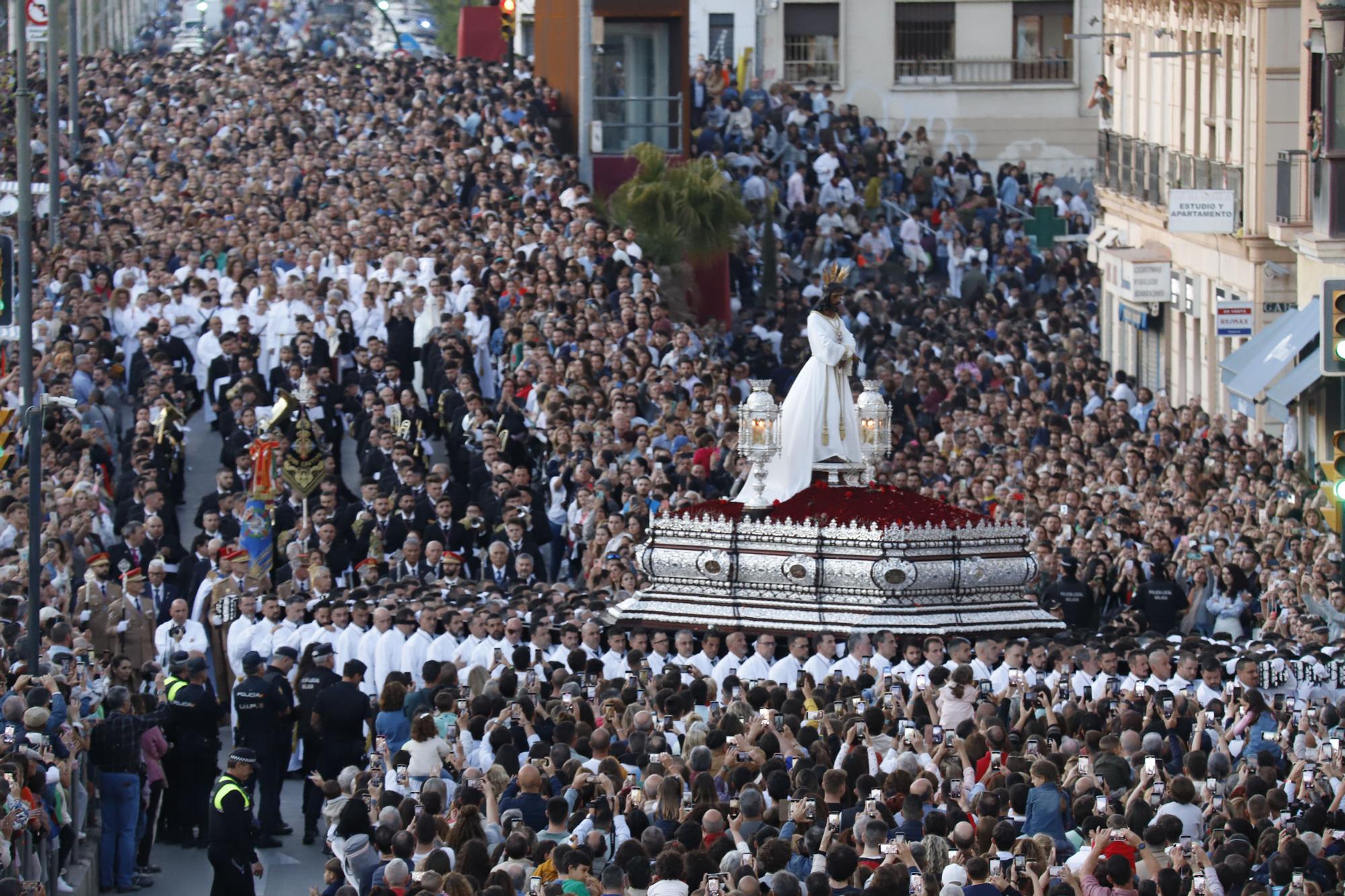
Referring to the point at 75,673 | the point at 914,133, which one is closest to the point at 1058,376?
the point at 75,673

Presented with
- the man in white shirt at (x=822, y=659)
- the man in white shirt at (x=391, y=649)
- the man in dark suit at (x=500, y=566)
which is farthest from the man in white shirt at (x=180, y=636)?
the man in white shirt at (x=822, y=659)

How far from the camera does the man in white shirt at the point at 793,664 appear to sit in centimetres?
2520

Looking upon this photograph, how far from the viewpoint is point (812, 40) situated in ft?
216

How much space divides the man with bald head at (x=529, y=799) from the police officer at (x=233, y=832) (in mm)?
2435

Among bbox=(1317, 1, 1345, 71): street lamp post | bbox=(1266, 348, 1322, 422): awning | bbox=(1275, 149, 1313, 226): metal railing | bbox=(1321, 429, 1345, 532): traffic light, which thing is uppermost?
bbox=(1317, 1, 1345, 71): street lamp post

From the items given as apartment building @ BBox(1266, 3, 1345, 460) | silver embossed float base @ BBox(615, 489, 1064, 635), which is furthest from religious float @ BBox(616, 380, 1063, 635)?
apartment building @ BBox(1266, 3, 1345, 460)

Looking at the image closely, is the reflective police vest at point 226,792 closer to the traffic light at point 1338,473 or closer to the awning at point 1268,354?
the traffic light at point 1338,473

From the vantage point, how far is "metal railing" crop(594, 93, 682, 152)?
4988 cm

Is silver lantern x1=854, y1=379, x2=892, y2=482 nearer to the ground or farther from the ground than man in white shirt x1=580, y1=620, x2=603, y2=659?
farther from the ground

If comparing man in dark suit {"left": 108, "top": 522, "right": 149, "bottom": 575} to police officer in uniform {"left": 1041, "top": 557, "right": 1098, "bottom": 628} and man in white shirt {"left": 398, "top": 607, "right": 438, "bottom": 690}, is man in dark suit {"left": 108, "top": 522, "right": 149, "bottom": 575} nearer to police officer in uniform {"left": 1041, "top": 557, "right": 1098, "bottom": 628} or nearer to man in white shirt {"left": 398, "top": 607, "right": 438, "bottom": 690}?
man in white shirt {"left": 398, "top": 607, "right": 438, "bottom": 690}

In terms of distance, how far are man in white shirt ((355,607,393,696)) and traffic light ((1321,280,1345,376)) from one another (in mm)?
7856

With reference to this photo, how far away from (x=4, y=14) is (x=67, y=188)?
18.3 meters

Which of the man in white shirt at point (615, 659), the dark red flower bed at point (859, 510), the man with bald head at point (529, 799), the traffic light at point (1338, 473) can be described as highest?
the traffic light at point (1338, 473)

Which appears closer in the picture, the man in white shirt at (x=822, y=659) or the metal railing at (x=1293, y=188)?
the man in white shirt at (x=822, y=659)
